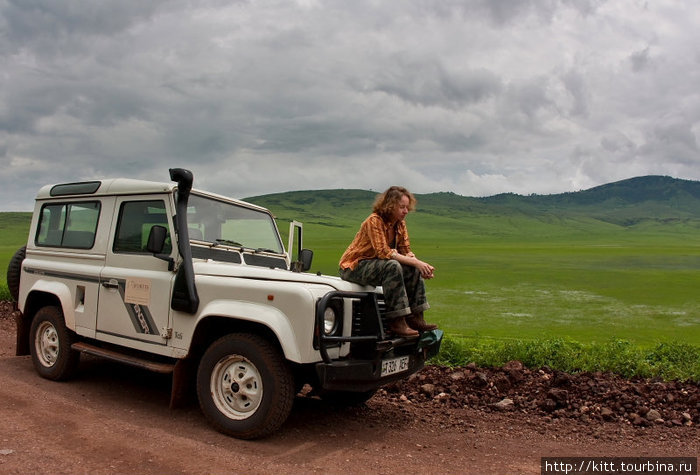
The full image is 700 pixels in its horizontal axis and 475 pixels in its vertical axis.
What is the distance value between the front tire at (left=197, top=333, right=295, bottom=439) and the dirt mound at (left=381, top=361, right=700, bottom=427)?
228 cm

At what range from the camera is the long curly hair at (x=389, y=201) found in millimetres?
5832

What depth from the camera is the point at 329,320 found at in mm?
5031

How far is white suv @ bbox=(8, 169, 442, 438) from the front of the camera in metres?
4.97

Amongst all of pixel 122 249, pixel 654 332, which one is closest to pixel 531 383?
pixel 122 249

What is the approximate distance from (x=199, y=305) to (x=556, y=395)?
4095 mm

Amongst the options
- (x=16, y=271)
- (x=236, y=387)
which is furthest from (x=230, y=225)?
(x=16, y=271)

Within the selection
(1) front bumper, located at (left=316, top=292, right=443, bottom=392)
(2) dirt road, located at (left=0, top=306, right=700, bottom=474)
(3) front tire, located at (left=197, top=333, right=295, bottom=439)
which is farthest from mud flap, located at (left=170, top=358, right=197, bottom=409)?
(1) front bumper, located at (left=316, top=292, right=443, bottom=392)

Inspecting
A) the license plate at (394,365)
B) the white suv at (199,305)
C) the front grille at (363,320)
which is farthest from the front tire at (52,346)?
the license plate at (394,365)

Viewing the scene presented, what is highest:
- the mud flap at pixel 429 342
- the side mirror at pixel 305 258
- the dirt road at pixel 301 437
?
the side mirror at pixel 305 258

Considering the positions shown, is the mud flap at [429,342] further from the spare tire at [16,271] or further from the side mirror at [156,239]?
the spare tire at [16,271]

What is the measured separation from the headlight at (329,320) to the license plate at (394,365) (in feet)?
1.96

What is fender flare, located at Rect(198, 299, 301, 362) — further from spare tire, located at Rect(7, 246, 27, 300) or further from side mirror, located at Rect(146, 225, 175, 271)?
spare tire, located at Rect(7, 246, 27, 300)

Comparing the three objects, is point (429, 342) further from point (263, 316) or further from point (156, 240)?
point (156, 240)

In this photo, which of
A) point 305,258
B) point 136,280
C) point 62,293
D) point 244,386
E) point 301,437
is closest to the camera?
point 244,386
